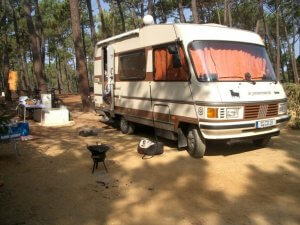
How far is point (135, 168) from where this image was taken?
23.8ft

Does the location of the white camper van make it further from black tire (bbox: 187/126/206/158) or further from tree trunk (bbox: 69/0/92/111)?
tree trunk (bbox: 69/0/92/111)

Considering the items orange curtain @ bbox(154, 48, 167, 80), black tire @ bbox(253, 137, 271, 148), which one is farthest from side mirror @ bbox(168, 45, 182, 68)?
black tire @ bbox(253, 137, 271, 148)

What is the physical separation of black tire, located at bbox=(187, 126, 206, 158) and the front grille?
1018 millimetres

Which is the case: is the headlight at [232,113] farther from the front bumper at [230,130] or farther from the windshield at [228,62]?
the windshield at [228,62]

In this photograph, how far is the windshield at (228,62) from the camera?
7.38 metres

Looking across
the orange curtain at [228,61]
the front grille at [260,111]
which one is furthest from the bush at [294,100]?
the front grille at [260,111]

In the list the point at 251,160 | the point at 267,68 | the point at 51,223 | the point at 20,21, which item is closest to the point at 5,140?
the point at 51,223

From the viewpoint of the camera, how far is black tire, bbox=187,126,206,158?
24.8 ft


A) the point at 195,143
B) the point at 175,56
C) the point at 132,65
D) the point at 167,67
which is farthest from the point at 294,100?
the point at 175,56

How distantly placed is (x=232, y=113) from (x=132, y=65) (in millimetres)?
3690

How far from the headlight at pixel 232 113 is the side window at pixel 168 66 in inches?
44.3

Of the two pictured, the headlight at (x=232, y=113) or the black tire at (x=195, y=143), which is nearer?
the headlight at (x=232, y=113)

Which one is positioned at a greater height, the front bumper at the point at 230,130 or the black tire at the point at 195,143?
the front bumper at the point at 230,130

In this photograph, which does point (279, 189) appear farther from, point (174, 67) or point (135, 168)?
point (174, 67)
